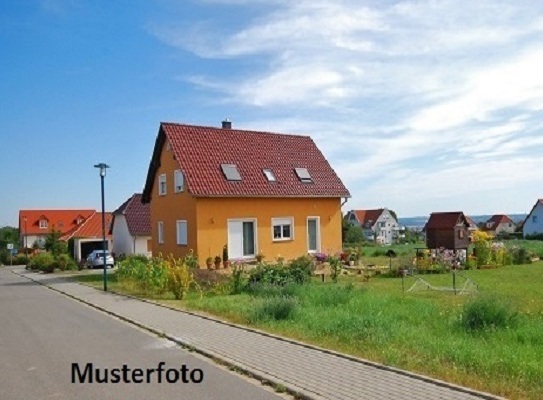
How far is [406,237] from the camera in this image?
87.9m

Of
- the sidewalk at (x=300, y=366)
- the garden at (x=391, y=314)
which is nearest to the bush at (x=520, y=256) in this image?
the garden at (x=391, y=314)

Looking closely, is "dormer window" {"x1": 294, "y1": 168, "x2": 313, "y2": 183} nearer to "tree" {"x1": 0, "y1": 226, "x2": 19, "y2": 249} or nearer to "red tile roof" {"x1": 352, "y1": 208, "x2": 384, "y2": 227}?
"tree" {"x1": 0, "y1": 226, "x2": 19, "y2": 249}

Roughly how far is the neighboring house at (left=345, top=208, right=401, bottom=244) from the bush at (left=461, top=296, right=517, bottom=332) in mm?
96038

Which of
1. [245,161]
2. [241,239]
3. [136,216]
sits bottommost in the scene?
[241,239]

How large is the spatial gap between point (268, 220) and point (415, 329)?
1991 centimetres

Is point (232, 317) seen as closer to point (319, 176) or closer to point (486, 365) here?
point (486, 365)

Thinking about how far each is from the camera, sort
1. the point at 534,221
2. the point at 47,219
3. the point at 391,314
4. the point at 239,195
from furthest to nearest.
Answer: the point at 534,221 → the point at 47,219 → the point at 239,195 → the point at 391,314

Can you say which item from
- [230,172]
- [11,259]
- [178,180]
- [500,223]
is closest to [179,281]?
[230,172]

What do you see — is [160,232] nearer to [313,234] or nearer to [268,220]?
[268,220]

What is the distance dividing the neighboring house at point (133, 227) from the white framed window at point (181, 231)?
46.9 ft

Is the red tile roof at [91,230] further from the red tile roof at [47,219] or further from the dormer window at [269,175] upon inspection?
the dormer window at [269,175]

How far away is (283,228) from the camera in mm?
31359

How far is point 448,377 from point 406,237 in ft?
271

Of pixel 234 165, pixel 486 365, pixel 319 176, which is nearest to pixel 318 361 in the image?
pixel 486 365
